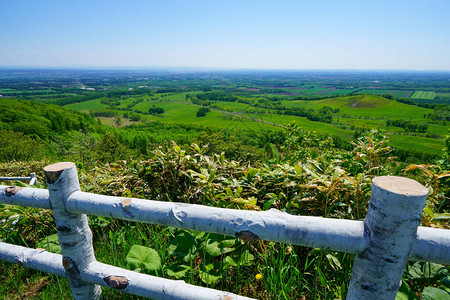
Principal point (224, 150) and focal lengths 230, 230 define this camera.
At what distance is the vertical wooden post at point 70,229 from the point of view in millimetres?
1345

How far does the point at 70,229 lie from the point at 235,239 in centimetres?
110

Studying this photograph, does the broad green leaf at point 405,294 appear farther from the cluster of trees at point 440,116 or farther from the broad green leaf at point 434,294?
the cluster of trees at point 440,116

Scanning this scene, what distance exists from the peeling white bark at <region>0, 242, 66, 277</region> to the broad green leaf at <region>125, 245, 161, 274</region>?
409mm

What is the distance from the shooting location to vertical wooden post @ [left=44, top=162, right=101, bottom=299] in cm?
134

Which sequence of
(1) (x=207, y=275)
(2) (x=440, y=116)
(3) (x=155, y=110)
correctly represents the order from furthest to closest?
(3) (x=155, y=110)
(2) (x=440, y=116)
(1) (x=207, y=275)

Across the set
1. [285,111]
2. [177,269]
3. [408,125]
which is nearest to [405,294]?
[177,269]

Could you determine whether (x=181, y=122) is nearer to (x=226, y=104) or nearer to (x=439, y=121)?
(x=226, y=104)

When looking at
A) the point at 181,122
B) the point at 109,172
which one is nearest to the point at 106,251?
the point at 109,172

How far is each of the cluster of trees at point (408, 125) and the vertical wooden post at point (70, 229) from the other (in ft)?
256

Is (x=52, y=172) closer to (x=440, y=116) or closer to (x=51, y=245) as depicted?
(x=51, y=245)

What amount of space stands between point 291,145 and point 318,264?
4.62 meters

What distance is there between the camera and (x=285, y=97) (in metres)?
121

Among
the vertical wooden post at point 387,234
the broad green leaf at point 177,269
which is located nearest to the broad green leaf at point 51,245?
the broad green leaf at point 177,269

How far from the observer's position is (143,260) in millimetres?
1727
